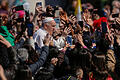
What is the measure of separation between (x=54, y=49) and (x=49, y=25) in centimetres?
119

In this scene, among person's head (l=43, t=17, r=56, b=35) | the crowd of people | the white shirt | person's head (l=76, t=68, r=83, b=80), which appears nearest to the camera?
the crowd of people

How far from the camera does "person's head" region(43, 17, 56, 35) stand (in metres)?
5.93

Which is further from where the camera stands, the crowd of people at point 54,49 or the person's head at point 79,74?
the person's head at point 79,74

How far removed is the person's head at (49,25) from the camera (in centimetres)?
593

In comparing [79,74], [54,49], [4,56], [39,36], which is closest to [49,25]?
[39,36]

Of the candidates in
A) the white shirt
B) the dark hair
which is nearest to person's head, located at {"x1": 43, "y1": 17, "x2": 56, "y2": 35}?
the white shirt

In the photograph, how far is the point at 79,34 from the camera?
6.24m

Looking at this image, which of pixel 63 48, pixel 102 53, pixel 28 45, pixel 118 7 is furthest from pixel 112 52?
pixel 118 7

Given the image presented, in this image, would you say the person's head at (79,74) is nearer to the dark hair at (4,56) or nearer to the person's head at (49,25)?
the dark hair at (4,56)

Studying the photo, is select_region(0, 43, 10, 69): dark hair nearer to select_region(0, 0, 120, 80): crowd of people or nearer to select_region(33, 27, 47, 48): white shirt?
select_region(0, 0, 120, 80): crowd of people

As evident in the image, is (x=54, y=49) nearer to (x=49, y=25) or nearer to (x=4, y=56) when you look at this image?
(x=4, y=56)

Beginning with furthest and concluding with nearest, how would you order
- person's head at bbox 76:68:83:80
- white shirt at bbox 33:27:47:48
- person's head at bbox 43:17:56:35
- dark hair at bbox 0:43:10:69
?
person's head at bbox 43:17:56:35, white shirt at bbox 33:27:47:48, person's head at bbox 76:68:83:80, dark hair at bbox 0:43:10:69

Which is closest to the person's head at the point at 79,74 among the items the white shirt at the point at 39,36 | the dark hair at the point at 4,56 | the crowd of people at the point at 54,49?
the crowd of people at the point at 54,49

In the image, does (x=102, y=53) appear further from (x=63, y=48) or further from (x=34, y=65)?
(x=34, y=65)
